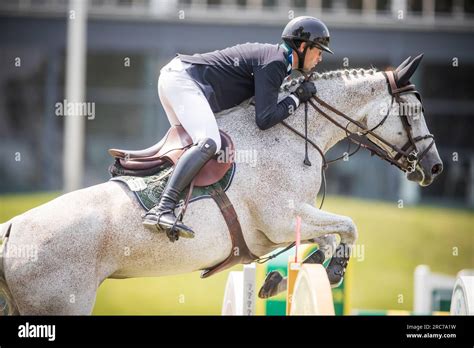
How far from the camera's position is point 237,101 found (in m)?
6.06

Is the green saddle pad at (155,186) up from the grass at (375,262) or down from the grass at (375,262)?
up

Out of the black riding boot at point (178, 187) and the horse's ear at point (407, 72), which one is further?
the horse's ear at point (407, 72)

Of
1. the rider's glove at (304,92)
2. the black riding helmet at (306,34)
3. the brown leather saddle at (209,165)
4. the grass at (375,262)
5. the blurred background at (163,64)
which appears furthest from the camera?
the blurred background at (163,64)

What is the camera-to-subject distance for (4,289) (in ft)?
17.9

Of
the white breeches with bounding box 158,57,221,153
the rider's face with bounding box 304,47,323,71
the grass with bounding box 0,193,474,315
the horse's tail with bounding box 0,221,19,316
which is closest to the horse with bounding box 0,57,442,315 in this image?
the horse's tail with bounding box 0,221,19,316

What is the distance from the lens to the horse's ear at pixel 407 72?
6.28 meters

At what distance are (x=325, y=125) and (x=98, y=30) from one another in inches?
759

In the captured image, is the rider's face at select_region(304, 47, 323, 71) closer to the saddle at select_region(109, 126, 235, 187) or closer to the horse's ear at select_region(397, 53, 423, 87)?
the horse's ear at select_region(397, 53, 423, 87)

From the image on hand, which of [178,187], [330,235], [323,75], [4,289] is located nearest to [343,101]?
[323,75]

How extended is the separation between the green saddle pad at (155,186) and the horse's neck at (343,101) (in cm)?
74

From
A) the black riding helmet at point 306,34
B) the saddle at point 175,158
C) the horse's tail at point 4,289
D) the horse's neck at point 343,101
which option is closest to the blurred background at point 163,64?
the horse's neck at point 343,101

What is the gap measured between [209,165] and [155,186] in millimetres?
364

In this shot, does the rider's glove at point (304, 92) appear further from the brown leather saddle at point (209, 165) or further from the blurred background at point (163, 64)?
the blurred background at point (163, 64)

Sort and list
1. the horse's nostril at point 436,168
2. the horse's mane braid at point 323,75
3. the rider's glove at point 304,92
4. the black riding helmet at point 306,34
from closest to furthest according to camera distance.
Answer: the black riding helmet at point 306,34 → the rider's glove at point 304,92 → the horse's mane braid at point 323,75 → the horse's nostril at point 436,168
